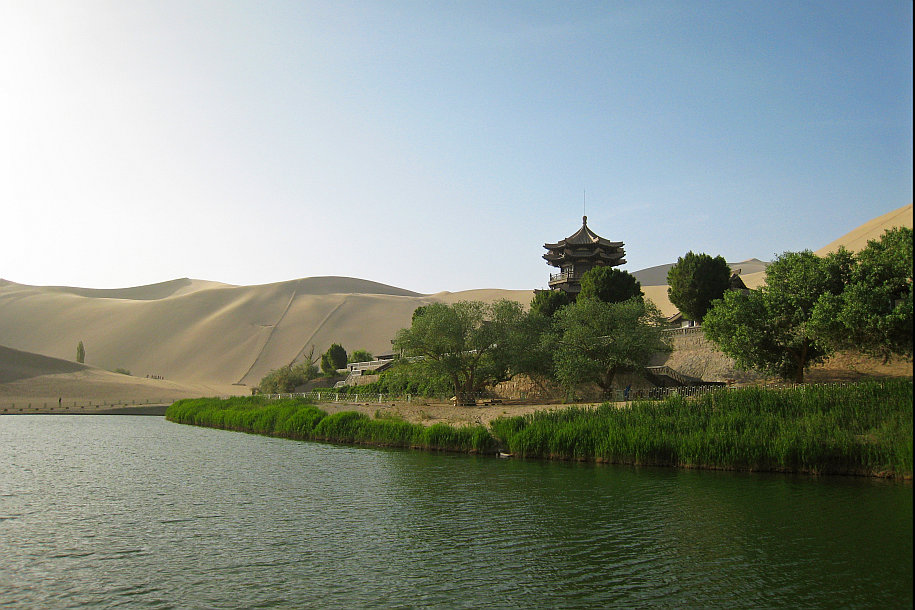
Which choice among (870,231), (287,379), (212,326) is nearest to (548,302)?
(287,379)

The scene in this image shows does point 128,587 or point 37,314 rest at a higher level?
point 37,314

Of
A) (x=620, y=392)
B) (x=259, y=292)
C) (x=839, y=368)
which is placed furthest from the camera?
(x=259, y=292)

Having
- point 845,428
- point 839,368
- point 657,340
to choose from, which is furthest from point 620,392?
point 845,428

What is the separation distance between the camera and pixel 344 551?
47.4 feet

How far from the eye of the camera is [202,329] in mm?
135500

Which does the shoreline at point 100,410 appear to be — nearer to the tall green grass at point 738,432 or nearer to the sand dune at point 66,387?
the sand dune at point 66,387

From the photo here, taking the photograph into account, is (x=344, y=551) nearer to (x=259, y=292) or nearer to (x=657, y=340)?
(x=657, y=340)

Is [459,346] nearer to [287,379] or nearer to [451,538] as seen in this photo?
[451,538]

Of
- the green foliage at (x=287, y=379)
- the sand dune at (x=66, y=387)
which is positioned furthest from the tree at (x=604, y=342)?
the sand dune at (x=66, y=387)

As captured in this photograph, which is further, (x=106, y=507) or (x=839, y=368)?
(x=839, y=368)

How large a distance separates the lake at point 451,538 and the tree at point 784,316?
37.6ft

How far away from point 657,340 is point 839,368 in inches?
359

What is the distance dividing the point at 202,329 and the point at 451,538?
13030 centimetres

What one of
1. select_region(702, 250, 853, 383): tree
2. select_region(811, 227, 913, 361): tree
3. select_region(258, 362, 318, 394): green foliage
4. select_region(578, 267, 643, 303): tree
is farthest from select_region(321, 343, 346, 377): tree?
select_region(811, 227, 913, 361): tree
